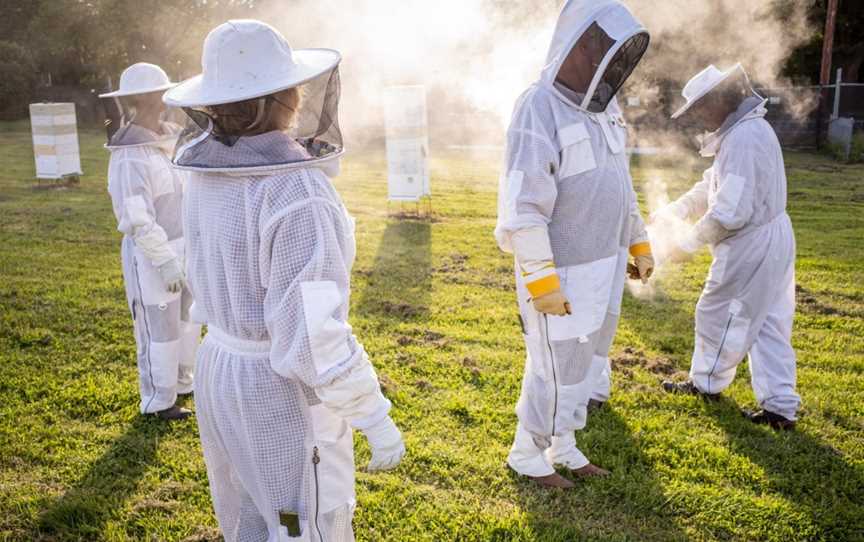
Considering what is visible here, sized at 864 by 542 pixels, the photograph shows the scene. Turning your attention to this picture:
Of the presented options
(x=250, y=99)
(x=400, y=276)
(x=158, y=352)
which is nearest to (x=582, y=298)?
(x=250, y=99)

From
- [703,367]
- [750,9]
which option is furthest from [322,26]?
[703,367]

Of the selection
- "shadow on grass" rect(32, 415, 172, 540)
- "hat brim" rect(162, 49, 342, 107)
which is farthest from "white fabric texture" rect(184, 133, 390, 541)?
"shadow on grass" rect(32, 415, 172, 540)

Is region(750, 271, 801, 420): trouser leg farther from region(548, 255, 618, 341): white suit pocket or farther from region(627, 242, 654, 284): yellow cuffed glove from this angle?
region(548, 255, 618, 341): white suit pocket

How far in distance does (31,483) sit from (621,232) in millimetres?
3473

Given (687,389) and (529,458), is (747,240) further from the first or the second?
(529,458)

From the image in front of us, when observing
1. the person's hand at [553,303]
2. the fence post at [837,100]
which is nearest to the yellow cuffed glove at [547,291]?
the person's hand at [553,303]

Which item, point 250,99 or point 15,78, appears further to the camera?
point 15,78

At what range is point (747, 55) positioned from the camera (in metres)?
15.1

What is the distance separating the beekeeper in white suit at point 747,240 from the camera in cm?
415

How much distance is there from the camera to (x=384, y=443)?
2043 mm

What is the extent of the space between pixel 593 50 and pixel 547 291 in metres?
1.14

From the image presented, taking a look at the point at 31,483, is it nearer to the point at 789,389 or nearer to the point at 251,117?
the point at 251,117

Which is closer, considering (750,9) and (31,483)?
(31,483)

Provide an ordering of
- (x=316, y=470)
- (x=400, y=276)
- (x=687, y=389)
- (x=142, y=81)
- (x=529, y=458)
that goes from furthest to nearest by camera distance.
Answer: (x=400, y=276)
(x=687, y=389)
(x=142, y=81)
(x=529, y=458)
(x=316, y=470)
